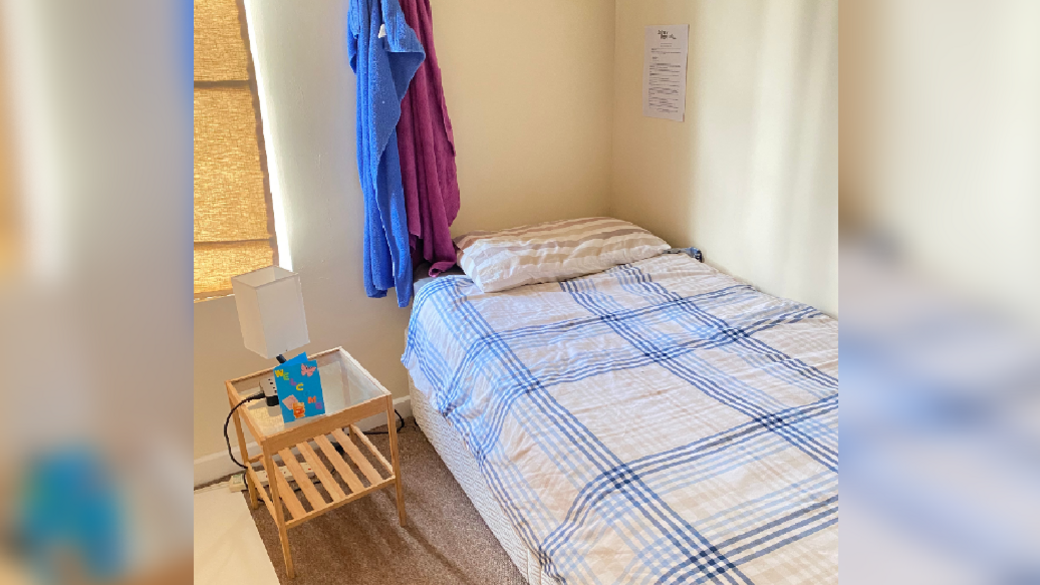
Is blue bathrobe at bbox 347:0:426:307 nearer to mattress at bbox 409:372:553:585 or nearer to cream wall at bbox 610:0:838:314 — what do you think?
mattress at bbox 409:372:553:585

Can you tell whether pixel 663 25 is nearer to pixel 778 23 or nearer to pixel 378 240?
pixel 778 23

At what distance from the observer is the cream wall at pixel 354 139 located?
7.71 feet

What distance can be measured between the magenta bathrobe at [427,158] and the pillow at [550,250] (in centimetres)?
12

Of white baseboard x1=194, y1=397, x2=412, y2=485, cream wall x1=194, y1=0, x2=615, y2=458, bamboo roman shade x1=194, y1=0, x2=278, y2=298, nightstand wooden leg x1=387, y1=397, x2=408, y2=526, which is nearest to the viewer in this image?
nightstand wooden leg x1=387, y1=397, x2=408, y2=526

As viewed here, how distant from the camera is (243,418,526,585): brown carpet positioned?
2.02 m

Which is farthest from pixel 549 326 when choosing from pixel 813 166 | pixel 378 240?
pixel 813 166

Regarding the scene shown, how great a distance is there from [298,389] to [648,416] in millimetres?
988

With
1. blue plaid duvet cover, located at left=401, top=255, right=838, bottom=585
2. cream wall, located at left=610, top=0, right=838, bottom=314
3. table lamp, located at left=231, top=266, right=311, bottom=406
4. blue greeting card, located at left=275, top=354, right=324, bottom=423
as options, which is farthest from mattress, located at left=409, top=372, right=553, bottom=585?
cream wall, located at left=610, top=0, right=838, bottom=314

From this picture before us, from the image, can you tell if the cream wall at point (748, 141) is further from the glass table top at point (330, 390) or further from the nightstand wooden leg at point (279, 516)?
the nightstand wooden leg at point (279, 516)

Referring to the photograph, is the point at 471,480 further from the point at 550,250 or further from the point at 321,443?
the point at 550,250

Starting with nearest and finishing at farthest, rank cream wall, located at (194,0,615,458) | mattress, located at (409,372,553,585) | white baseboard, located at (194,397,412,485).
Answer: mattress, located at (409,372,553,585) < cream wall, located at (194,0,615,458) < white baseboard, located at (194,397,412,485)

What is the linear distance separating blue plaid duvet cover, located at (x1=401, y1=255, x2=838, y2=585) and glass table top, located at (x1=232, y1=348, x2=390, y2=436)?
22 centimetres

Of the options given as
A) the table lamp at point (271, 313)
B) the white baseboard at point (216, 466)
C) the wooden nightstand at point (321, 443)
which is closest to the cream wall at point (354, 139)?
the white baseboard at point (216, 466)

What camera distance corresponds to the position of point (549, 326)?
217 cm
